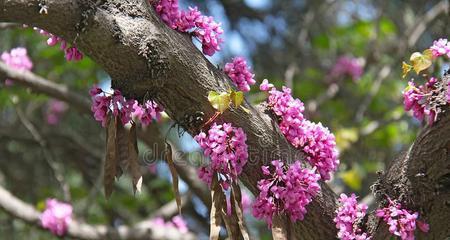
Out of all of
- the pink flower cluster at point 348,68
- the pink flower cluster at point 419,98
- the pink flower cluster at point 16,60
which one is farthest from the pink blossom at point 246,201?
the pink flower cluster at point 419,98

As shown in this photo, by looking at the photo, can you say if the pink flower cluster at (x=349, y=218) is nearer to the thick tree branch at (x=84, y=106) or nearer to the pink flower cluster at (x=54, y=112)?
the thick tree branch at (x=84, y=106)

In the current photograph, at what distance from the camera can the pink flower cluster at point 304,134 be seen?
2170 millimetres

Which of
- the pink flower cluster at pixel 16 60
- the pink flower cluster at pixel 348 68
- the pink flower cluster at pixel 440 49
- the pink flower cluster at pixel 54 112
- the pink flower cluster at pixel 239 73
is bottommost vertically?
the pink flower cluster at pixel 239 73

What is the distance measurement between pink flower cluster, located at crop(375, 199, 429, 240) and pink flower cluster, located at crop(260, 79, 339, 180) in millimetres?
279

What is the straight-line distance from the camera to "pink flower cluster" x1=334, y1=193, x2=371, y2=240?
2031mm

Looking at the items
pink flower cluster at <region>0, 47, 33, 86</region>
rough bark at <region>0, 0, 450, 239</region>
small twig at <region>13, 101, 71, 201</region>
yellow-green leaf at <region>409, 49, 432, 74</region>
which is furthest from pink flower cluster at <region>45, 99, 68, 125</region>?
yellow-green leaf at <region>409, 49, 432, 74</region>

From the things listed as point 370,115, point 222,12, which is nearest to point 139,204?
point 222,12

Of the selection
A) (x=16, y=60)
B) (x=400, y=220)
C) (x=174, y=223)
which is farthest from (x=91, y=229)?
(x=400, y=220)

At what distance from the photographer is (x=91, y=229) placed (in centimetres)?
390

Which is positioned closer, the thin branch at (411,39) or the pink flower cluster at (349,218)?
the pink flower cluster at (349,218)

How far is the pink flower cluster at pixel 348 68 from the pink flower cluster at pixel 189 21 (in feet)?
11.3

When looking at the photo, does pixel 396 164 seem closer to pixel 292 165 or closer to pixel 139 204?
pixel 292 165

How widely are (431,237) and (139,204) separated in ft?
11.6

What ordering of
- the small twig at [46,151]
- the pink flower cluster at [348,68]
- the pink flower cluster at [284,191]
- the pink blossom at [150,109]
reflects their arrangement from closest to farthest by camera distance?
1. the pink flower cluster at [284,191]
2. the pink blossom at [150,109]
3. the small twig at [46,151]
4. the pink flower cluster at [348,68]
